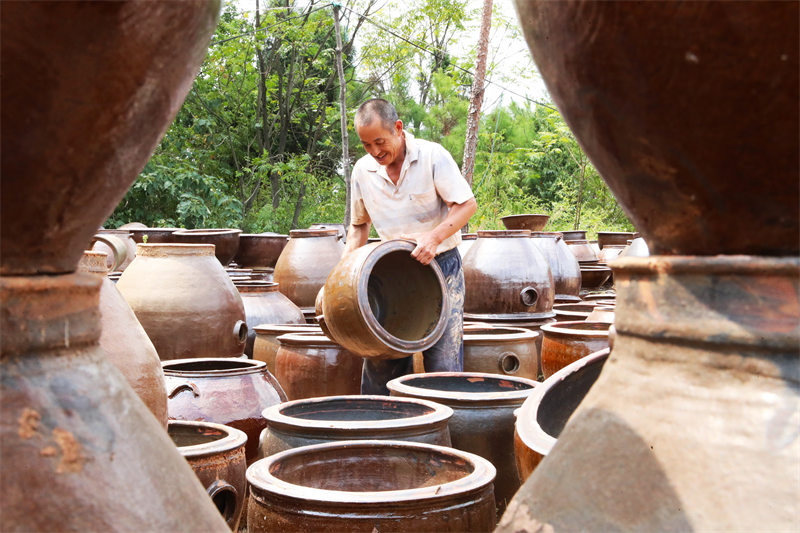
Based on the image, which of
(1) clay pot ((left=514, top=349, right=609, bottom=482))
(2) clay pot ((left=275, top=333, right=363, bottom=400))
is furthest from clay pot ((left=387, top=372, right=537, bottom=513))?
(2) clay pot ((left=275, top=333, right=363, bottom=400))

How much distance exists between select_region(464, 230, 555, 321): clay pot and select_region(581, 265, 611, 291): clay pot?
8.70 ft

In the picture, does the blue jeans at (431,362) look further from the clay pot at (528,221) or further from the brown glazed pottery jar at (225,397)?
the clay pot at (528,221)

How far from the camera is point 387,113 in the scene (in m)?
4.12

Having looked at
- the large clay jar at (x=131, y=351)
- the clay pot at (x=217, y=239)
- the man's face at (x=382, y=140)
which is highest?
the man's face at (x=382, y=140)

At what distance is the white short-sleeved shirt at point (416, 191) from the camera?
4.22 m

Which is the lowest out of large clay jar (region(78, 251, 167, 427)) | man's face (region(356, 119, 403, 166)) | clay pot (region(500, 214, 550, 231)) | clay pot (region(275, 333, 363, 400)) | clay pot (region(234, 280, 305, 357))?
clay pot (region(275, 333, 363, 400))

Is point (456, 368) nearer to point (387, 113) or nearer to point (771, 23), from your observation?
point (387, 113)

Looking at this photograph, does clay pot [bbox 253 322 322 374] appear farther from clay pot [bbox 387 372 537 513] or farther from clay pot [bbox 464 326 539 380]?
clay pot [bbox 387 372 537 513]

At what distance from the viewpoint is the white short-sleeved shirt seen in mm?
4223

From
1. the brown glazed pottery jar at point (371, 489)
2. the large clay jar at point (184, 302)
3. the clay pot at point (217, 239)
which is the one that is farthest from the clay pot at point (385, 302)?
the clay pot at point (217, 239)

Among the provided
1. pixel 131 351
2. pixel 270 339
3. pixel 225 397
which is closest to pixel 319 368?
pixel 270 339

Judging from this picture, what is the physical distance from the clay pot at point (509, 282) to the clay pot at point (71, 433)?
5001 mm

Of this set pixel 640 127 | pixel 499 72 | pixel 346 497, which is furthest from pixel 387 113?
pixel 499 72

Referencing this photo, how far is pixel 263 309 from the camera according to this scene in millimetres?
5547
